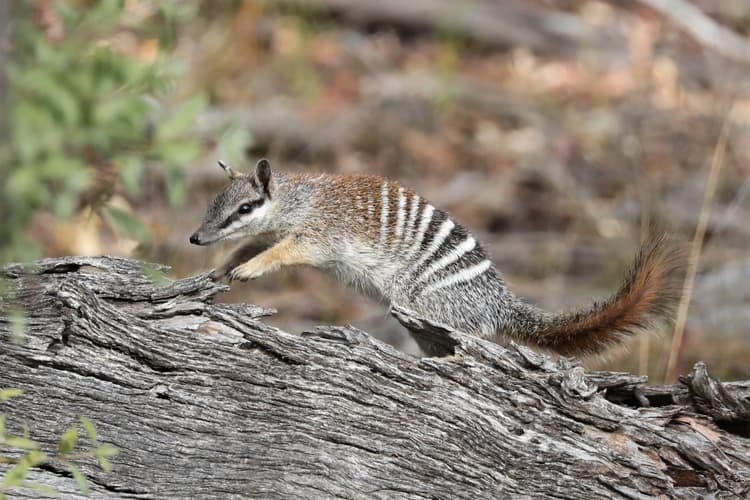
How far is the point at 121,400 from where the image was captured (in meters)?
3.83

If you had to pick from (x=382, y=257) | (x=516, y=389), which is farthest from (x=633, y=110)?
(x=516, y=389)

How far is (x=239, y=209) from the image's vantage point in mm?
5141

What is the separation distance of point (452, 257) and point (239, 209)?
110 cm

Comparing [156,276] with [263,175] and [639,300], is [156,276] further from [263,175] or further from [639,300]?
[263,175]

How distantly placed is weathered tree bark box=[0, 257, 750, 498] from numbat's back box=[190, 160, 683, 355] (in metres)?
0.51

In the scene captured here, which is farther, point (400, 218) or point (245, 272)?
point (400, 218)

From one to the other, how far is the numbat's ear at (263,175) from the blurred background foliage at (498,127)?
0.80 m

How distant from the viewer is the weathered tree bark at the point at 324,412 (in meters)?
3.77

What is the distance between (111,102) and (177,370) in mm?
1046

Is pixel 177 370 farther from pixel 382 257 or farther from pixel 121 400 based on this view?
pixel 382 257

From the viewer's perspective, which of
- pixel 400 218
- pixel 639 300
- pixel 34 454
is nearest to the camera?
pixel 34 454

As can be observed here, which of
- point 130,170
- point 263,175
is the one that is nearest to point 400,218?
point 263,175

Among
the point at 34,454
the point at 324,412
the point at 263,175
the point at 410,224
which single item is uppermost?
the point at 263,175

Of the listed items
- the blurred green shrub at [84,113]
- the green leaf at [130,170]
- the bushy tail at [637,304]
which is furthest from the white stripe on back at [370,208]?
the green leaf at [130,170]
